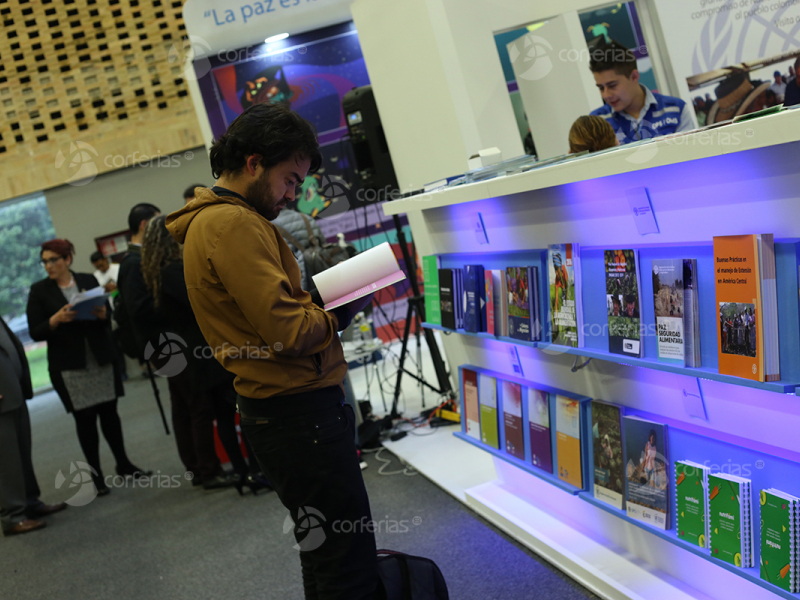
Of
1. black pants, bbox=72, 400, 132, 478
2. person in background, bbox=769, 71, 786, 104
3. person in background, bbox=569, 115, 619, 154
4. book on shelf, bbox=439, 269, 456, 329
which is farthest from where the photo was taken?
black pants, bbox=72, 400, 132, 478

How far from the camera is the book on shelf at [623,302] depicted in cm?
194

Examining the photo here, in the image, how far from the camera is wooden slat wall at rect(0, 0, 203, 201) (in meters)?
8.30

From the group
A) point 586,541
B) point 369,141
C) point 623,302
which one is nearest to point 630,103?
point 623,302

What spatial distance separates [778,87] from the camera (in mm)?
3980

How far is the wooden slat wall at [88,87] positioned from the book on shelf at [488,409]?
6822 millimetres

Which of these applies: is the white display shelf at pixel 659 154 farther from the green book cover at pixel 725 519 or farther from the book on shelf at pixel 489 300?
the green book cover at pixel 725 519

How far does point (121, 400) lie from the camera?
8.32 metres

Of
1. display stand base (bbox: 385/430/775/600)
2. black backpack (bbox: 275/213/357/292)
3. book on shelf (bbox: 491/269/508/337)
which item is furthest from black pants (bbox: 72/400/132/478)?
book on shelf (bbox: 491/269/508/337)

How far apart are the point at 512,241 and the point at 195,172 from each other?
7155 mm

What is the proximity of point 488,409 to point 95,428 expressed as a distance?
287 centimetres

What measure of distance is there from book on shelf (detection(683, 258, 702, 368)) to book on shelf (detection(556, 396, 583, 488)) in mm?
677

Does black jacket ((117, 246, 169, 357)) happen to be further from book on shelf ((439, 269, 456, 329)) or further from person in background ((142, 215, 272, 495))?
book on shelf ((439, 269, 456, 329))

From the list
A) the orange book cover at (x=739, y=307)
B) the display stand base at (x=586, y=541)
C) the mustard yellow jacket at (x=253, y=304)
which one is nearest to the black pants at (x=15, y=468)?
the display stand base at (x=586, y=541)

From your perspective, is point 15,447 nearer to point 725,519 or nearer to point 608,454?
point 608,454
